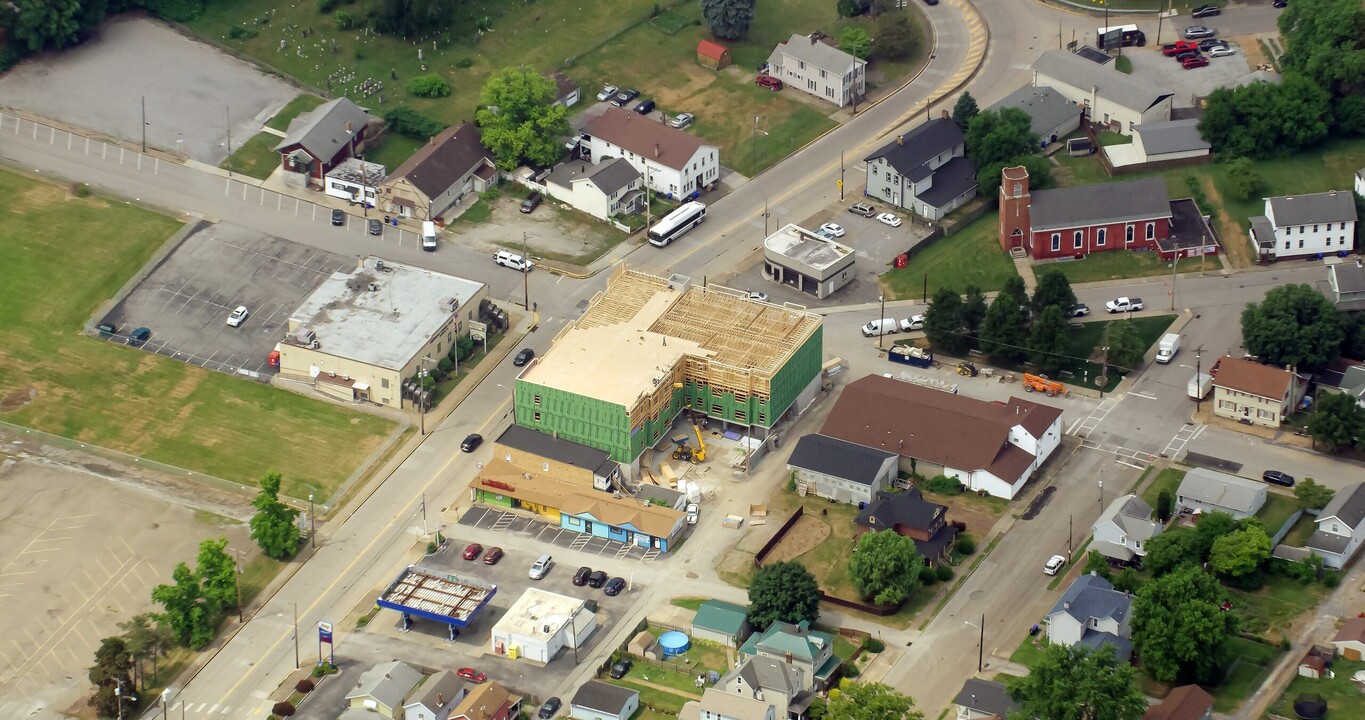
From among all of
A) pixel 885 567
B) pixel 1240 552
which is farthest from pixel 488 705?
pixel 1240 552

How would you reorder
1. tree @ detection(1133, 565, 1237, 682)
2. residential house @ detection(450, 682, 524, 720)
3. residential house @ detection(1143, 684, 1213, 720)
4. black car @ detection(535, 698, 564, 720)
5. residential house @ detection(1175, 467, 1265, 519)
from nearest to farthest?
residential house @ detection(1143, 684, 1213, 720)
tree @ detection(1133, 565, 1237, 682)
residential house @ detection(450, 682, 524, 720)
black car @ detection(535, 698, 564, 720)
residential house @ detection(1175, 467, 1265, 519)

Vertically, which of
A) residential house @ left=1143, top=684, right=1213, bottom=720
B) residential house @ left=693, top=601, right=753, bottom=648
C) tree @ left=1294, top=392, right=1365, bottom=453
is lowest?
residential house @ left=693, top=601, right=753, bottom=648

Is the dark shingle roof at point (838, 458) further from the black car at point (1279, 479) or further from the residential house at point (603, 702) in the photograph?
the black car at point (1279, 479)

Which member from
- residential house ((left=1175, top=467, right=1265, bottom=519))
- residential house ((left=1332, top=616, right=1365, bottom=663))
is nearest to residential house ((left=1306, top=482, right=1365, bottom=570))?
residential house ((left=1175, top=467, right=1265, bottom=519))

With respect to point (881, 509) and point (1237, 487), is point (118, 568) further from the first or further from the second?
point (1237, 487)

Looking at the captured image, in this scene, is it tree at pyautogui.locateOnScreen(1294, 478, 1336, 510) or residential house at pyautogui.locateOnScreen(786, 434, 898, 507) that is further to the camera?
residential house at pyautogui.locateOnScreen(786, 434, 898, 507)

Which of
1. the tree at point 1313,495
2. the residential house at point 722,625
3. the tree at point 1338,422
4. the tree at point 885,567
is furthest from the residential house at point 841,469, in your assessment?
the tree at point 1338,422

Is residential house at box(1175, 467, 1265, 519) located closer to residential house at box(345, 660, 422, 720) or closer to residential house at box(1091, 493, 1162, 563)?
residential house at box(1091, 493, 1162, 563)

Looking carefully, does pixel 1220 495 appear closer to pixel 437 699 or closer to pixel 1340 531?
pixel 1340 531
